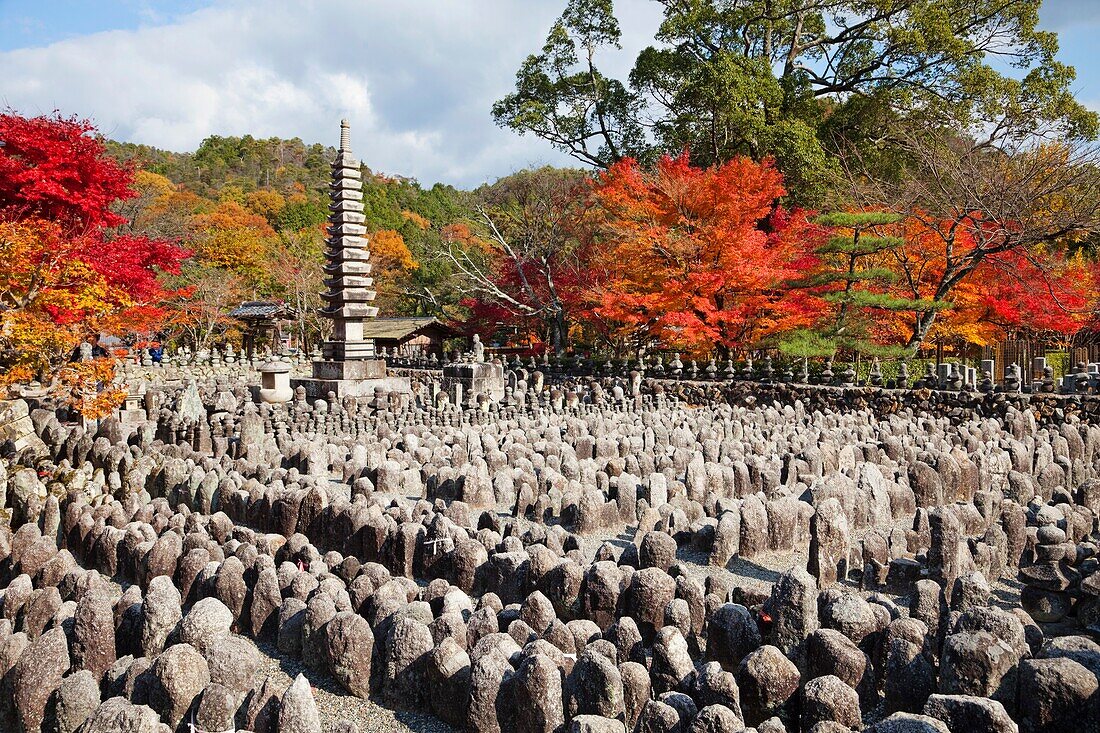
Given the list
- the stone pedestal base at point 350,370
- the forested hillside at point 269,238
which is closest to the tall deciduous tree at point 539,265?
the forested hillside at point 269,238

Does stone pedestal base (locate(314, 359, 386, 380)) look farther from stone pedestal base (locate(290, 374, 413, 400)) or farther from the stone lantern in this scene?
the stone lantern

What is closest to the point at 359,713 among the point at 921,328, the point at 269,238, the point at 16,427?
the point at 16,427

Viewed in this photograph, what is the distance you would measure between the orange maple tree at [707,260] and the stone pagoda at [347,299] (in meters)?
5.92

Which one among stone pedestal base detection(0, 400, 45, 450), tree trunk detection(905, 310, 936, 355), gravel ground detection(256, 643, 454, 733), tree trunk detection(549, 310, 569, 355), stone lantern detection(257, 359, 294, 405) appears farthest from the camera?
tree trunk detection(549, 310, 569, 355)

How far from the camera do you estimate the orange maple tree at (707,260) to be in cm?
1741

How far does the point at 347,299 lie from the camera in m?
16.3

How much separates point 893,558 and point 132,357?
24.0 meters

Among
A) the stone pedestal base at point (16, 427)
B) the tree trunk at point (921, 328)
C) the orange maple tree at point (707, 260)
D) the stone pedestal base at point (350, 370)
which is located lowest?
the stone pedestal base at point (16, 427)

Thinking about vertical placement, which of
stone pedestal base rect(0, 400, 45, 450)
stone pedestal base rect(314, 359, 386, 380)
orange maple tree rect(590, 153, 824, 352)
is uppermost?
orange maple tree rect(590, 153, 824, 352)

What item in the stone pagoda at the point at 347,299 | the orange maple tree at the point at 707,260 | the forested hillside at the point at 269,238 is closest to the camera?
the stone pagoda at the point at 347,299

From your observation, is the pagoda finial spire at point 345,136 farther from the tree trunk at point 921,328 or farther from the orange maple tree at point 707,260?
the tree trunk at point 921,328

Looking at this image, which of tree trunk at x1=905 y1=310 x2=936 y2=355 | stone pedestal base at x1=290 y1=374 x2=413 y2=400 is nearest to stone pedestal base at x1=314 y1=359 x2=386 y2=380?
stone pedestal base at x1=290 y1=374 x2=413 y2=400

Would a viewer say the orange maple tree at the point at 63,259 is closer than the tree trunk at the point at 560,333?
Yes

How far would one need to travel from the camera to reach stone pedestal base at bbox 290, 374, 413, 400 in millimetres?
15703
